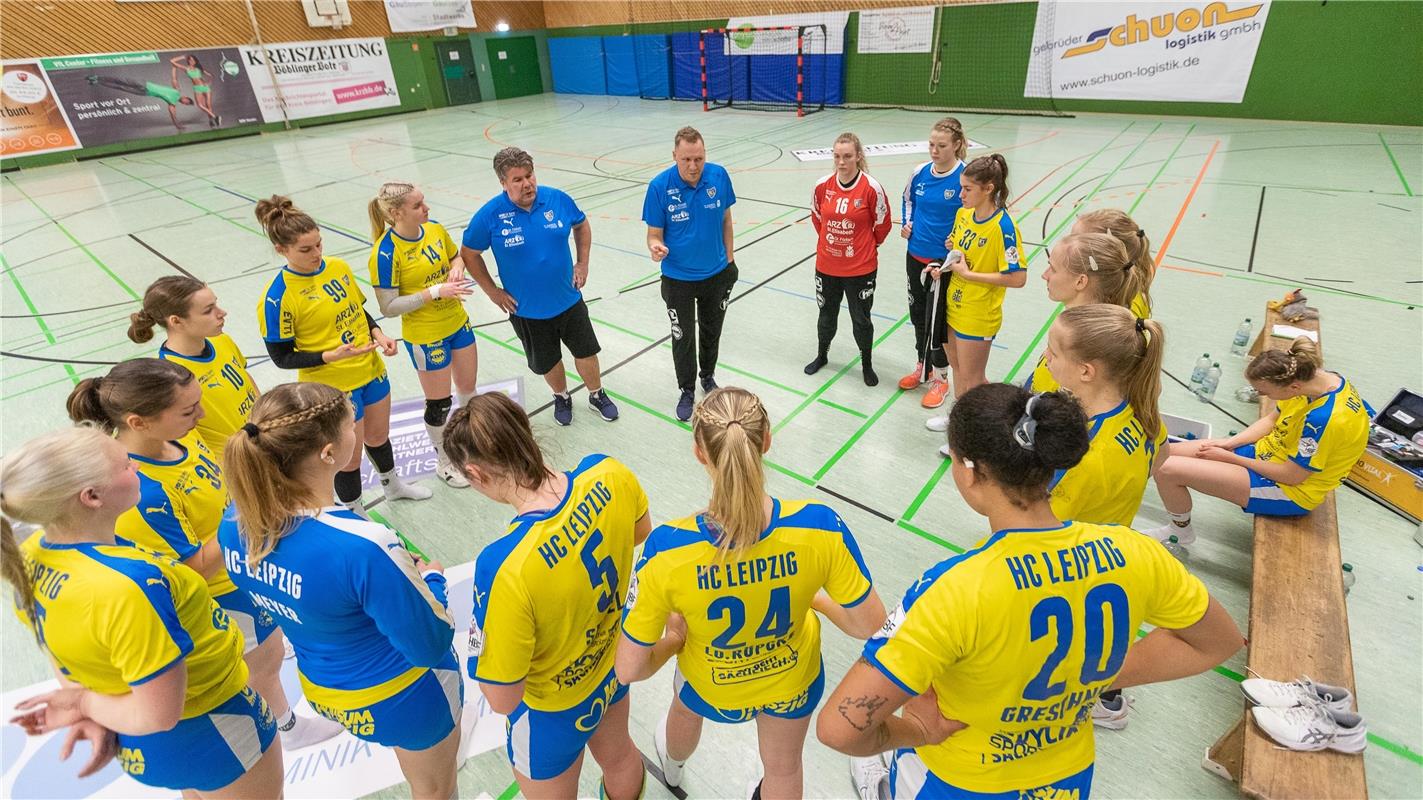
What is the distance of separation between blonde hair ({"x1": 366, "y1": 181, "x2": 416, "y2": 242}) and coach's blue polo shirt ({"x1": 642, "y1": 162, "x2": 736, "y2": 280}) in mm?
1609

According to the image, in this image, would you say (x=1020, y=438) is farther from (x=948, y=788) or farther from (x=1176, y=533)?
(x=1176, y=533)

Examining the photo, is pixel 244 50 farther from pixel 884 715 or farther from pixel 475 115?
pixel 884 715

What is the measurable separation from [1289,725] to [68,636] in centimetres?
404

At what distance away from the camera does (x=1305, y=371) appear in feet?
10.8

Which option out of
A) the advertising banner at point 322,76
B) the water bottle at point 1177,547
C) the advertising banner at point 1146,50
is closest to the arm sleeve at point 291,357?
the water bottle at point 1177,547

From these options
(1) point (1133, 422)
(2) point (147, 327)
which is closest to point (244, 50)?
(2) point (147, 327)

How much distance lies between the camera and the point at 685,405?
551cm

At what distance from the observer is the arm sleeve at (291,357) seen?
371 centimetres

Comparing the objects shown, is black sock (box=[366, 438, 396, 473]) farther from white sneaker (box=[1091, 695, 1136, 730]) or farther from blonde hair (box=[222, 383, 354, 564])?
white sneaker (box=[1091, 695, 1136, 730])

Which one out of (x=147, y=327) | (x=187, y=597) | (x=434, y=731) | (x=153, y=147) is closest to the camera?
(x=187, y=597)

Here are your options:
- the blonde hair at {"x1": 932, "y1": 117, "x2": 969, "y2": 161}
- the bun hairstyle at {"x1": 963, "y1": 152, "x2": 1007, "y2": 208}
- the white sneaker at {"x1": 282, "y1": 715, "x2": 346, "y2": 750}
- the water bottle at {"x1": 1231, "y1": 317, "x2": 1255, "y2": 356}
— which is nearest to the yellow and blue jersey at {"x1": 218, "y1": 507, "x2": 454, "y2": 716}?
the white sneaker at {"x1": 282, "y1": 715, "x2": 346, "y2": 750}

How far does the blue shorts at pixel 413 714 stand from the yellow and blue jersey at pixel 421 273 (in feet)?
8.79

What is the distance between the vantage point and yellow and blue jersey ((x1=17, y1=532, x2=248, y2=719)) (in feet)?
5.59

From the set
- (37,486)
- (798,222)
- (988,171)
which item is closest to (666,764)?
(37,486)
